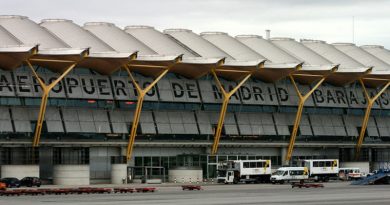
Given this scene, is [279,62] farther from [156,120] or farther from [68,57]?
[68,57]

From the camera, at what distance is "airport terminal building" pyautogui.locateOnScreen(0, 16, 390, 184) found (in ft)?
415

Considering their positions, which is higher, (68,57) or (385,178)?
(68,57)

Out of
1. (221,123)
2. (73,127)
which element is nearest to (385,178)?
(221,123)

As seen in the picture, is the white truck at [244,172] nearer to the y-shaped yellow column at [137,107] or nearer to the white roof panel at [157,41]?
the y-shaped yellow column at [137,107]

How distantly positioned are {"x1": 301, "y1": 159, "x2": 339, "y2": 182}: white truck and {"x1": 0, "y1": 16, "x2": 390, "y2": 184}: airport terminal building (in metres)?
11.7

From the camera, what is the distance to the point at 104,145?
132 meters

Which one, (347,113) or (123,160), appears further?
(347,113)

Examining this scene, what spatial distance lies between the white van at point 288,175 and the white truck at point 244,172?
3.11 m

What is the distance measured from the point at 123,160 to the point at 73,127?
28.6ft

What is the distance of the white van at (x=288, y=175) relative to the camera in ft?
420

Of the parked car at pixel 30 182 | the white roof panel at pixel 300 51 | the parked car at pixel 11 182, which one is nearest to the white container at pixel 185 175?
the parked car at pixel 30 182

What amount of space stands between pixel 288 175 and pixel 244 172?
5685mm

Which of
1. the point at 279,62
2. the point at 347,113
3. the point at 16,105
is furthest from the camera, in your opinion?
the point at 347,113

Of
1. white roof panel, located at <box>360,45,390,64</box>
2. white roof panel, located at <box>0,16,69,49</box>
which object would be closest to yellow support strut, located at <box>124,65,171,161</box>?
white roof panel, located at <box>0,16,69,49</box>
